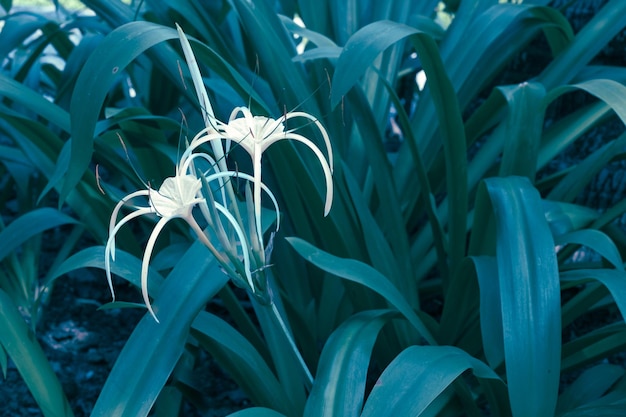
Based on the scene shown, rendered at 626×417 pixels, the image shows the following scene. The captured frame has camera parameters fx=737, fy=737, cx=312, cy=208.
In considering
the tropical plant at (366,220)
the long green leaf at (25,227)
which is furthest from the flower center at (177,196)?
the long green leaf at (25,227)

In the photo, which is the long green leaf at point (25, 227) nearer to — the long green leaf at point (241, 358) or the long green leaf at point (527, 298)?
the long green leaf at point (241, 358)

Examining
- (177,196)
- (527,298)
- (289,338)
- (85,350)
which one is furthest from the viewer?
(85,350)

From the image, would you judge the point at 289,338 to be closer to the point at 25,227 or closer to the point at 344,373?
the point at 344,373

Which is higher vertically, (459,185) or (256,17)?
(256,17)

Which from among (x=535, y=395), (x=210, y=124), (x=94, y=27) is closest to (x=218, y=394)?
(x=535, y=395)

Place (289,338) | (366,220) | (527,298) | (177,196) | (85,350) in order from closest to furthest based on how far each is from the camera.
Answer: (177,196) < (289,338) < (527,298) < (366,220) < (85,350)

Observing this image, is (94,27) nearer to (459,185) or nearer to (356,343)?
(459,185)

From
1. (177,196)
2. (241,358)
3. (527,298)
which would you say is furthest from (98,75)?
(527,298)
